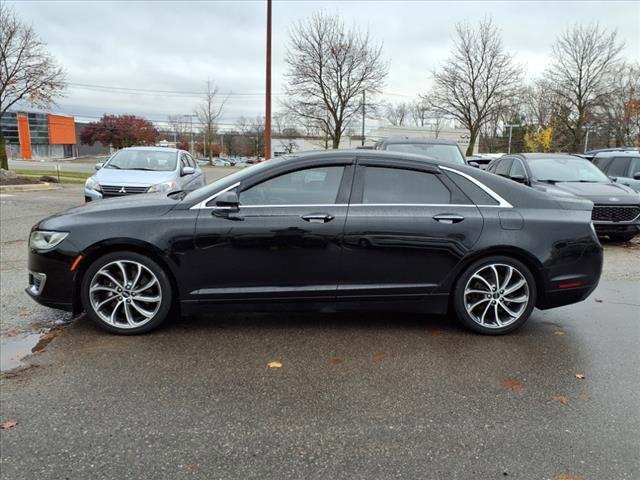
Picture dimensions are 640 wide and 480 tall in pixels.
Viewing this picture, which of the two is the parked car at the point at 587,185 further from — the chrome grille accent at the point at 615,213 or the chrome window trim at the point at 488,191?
the chrome window trim at the point at 488,191

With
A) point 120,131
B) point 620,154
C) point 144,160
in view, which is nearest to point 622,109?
point 620,154

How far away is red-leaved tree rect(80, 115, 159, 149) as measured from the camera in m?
76.1

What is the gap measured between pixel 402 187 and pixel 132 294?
8.13ft

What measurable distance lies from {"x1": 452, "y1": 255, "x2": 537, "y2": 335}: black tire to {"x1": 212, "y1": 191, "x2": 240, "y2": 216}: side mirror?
2022 mm

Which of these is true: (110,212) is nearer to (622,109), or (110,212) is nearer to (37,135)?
(622,109)

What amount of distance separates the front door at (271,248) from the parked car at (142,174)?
5.87 m

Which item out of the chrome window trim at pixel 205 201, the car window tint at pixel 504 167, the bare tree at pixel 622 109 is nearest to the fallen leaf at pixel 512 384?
the chrome window trim at pixel 205 201

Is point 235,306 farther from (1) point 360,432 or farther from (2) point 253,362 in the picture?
(1) point 360,432

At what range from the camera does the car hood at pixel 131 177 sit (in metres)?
10.0

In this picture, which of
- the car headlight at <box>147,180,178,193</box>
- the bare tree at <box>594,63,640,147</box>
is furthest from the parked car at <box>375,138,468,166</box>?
the bare tree at <box>594,63,640,147</box>

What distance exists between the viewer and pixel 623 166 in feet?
38.4

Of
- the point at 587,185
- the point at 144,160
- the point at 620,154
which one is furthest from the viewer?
the point at 620,154

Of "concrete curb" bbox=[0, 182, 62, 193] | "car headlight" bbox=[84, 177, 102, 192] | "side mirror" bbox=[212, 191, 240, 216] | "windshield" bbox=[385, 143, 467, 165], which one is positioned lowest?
"concrete curb" bbox=[0, 182, 62, 193]

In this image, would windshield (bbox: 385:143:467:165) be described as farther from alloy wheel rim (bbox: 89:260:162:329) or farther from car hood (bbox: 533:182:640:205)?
alloy wheel rim (bbox: 89:260:162:329)
